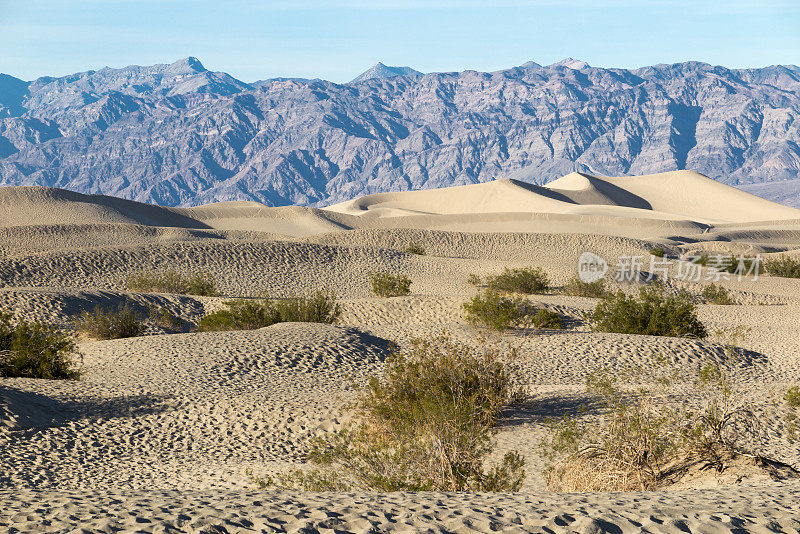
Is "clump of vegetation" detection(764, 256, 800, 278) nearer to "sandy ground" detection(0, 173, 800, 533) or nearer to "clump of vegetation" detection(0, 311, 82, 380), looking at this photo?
"sandy ground" detection(0, 173, 800, 533)

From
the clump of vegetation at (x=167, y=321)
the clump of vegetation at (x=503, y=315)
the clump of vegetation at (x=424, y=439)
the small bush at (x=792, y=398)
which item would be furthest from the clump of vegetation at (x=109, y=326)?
the small bush at (x=792, y=398)

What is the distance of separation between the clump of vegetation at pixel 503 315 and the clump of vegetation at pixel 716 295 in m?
10.1

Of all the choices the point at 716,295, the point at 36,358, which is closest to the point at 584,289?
the point at 716,295

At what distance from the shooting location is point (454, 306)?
20.1 m

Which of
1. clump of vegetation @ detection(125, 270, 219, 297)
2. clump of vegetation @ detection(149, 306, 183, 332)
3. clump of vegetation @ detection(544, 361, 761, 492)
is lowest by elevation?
clump of vegetation @ detection(149, 306, 183, 332)

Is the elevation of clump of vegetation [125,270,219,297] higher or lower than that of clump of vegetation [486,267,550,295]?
lower

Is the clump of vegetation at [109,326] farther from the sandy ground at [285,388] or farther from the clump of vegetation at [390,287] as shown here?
the clump of vegetation at [390,287]

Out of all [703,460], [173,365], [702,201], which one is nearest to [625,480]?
[703,460]

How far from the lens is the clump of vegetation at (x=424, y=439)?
22.8ft

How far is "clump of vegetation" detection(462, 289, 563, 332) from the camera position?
56.3ft

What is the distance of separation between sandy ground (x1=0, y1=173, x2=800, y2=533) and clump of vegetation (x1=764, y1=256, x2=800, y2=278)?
3.22 m

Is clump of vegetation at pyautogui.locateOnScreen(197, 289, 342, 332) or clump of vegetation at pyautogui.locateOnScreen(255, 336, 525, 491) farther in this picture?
clump of vegetation at pyautogui.locateOnScreen(197, 289, 342, 332)

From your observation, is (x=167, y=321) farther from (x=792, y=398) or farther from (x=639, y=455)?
(x=639, y=455)

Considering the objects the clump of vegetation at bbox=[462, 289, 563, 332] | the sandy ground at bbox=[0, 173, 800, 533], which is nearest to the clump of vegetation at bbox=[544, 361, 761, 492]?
the sandy ground at bbox=[0, 173, 800, 533]
